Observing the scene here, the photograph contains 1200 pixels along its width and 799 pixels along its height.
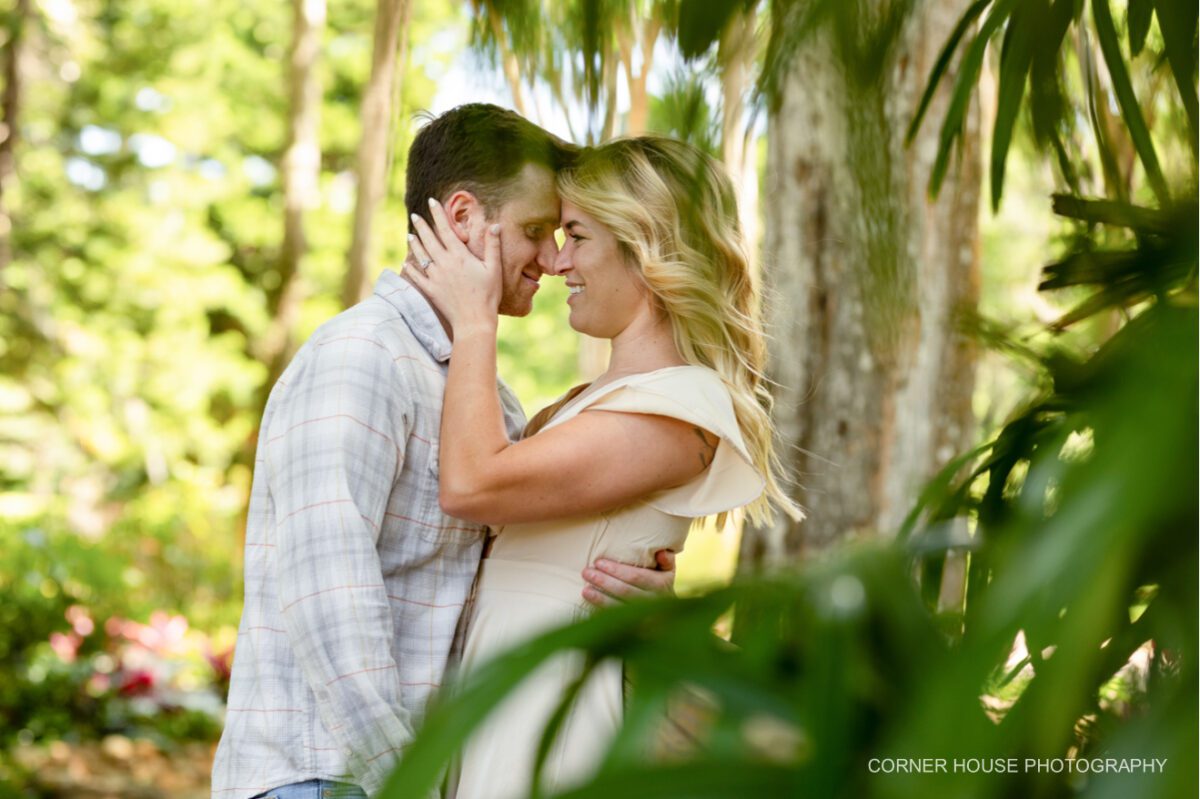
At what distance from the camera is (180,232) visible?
1389 cm

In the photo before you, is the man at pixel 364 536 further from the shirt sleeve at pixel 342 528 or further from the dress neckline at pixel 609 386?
the dress neckline at pixel 609 386

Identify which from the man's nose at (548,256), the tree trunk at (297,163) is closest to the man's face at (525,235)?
the man's nose at (548,256)

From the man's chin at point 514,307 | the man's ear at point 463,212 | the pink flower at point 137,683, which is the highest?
the man's ear at point 463,212

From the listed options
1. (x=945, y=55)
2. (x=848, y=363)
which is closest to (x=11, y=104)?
(x=848, y=363)

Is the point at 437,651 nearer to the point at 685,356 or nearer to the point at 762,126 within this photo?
the point at 685,356

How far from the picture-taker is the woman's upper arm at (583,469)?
1600 mm

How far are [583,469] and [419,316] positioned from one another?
1.20 ft

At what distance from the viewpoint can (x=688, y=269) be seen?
183 cm

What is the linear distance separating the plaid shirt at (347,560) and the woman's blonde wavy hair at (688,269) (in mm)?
322

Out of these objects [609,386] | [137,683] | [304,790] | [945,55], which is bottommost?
[137,683]

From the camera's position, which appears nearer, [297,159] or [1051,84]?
[1051,84]

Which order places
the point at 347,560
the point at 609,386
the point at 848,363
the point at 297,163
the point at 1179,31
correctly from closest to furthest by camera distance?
the point at 1179,31
the point at 347,560
the point at 609,386
the point at 848,363
the point at 297,163

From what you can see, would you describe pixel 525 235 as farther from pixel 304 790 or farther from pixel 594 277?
pixel 304 790

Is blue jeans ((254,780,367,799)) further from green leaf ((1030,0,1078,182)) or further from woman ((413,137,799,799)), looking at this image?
green leaf ((1030,0,1078,182))
